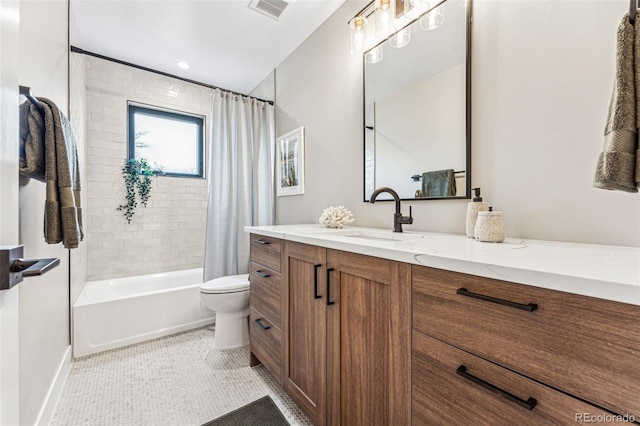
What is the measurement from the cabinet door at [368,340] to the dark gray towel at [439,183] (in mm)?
657

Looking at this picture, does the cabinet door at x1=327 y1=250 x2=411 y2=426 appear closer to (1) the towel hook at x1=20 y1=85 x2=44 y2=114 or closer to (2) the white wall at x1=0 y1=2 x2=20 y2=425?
(2) the white wall at x1=0 y1=2 x2=20 y2=425

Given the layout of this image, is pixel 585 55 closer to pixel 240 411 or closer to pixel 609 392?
pixel 609 392

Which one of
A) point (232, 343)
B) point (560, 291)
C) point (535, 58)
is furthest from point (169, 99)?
point (560, 291)

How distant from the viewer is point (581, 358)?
20.5 inches

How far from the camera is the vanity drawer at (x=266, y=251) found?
153 centimetres

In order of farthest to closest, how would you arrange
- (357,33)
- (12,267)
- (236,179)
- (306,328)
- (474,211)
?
(236,179)
(357,33)
(306,328)
(474,211)
(12,267)

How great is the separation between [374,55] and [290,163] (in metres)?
1.25

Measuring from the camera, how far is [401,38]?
5.07 ft

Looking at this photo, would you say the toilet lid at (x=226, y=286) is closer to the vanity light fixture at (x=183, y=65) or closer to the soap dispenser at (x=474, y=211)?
the soap dispenser at (x=474, y=211)

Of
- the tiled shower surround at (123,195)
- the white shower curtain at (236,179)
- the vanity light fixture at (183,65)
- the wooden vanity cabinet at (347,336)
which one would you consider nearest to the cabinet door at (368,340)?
the wooden vanity cabinet at (347,336)

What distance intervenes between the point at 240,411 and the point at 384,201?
1.47m

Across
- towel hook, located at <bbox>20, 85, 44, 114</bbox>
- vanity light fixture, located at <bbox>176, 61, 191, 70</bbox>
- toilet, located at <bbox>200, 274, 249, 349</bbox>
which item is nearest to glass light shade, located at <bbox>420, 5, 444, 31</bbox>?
towel hook, located at <bbox>20, 85, 44, 114</bbox>

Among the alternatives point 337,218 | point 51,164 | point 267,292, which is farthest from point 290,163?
point 51,164

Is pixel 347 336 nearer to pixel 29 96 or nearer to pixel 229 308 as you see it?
pixel 229 308
